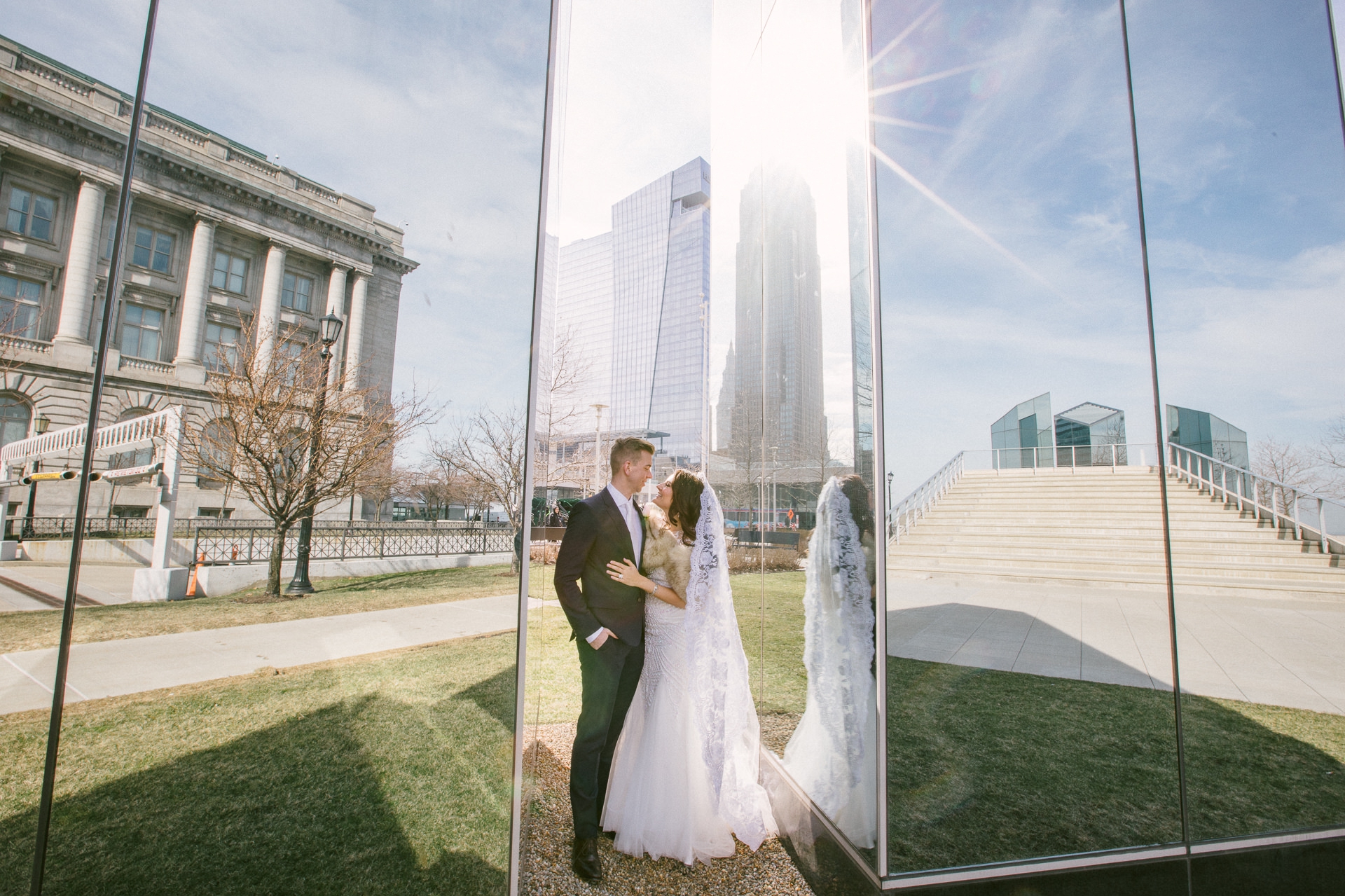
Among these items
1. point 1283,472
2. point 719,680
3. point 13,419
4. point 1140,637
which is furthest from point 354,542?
point 1283,472

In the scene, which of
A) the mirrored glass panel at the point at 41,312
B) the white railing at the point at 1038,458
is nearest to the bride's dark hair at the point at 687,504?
the white railing at the point at 1038,458

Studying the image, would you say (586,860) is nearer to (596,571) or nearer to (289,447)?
(596,571)

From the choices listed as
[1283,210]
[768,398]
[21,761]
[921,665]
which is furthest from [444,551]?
[1283,210]

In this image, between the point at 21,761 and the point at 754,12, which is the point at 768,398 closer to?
the point at 754,12

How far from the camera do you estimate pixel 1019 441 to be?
1.99 metres

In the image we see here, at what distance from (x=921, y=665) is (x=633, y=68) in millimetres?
3427

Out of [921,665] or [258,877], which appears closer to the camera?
[258,877]

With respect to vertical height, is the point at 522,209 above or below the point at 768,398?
above

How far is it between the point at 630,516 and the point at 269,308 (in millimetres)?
1565

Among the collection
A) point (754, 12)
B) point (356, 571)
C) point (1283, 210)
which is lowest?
point (356, 571)

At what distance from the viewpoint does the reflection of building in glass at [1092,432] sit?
201 cm

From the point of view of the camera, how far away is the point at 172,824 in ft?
4.13

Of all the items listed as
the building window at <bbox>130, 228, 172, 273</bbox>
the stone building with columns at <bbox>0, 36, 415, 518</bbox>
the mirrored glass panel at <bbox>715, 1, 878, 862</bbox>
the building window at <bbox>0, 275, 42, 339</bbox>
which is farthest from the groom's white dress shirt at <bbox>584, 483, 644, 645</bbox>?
the building window at <bbox>0, 275, 42, 339</bbox>

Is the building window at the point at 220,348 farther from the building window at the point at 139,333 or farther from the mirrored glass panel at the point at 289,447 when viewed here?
the building window at the point at 139,333
